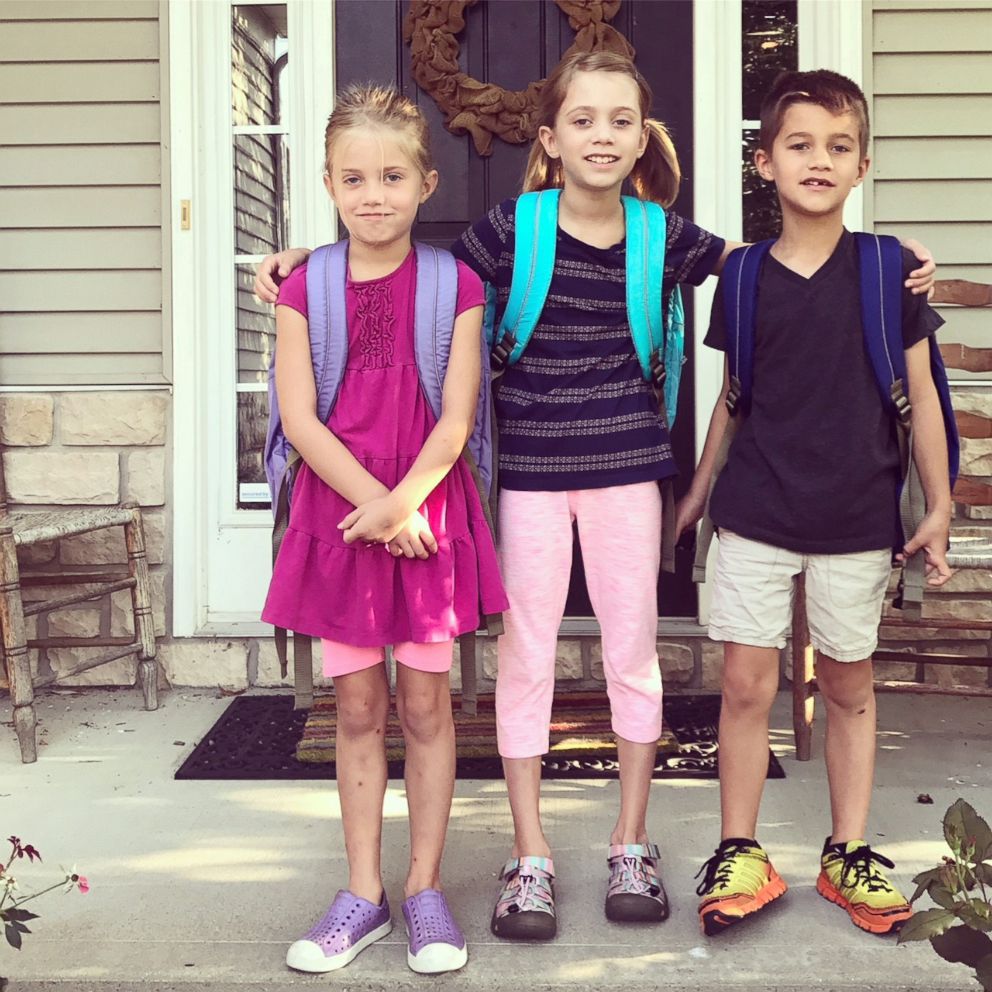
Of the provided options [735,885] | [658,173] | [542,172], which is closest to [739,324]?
[658,173]

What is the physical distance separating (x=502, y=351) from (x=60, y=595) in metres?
2.11

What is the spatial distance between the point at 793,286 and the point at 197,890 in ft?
5.25

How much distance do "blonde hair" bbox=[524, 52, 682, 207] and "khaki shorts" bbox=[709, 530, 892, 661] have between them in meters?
0.71

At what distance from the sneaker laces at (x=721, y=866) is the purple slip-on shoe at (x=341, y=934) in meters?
0.57

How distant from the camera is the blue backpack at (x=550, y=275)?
6.95 ft

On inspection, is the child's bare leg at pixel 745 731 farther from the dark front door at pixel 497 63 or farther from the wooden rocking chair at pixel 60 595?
the wooden rocking chair at pixel 60 595

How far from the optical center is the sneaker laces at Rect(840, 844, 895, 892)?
6.82 ft

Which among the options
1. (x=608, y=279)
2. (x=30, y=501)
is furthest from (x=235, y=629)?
(x=608, y=279)

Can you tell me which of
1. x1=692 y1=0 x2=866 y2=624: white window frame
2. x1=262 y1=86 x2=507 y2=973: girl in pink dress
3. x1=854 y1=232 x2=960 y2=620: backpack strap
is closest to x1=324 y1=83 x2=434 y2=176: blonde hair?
x1=262 y1=86 x2=507 y2=973: girl in pink dress

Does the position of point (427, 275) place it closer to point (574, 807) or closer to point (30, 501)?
point (574, 807)

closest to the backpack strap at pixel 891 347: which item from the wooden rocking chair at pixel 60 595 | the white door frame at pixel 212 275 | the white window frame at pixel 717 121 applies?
the white window frame at pixel 717 121

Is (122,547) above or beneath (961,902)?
above

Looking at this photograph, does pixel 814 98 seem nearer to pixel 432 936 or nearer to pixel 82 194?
pixel 432 936

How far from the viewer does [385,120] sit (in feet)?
6.52
